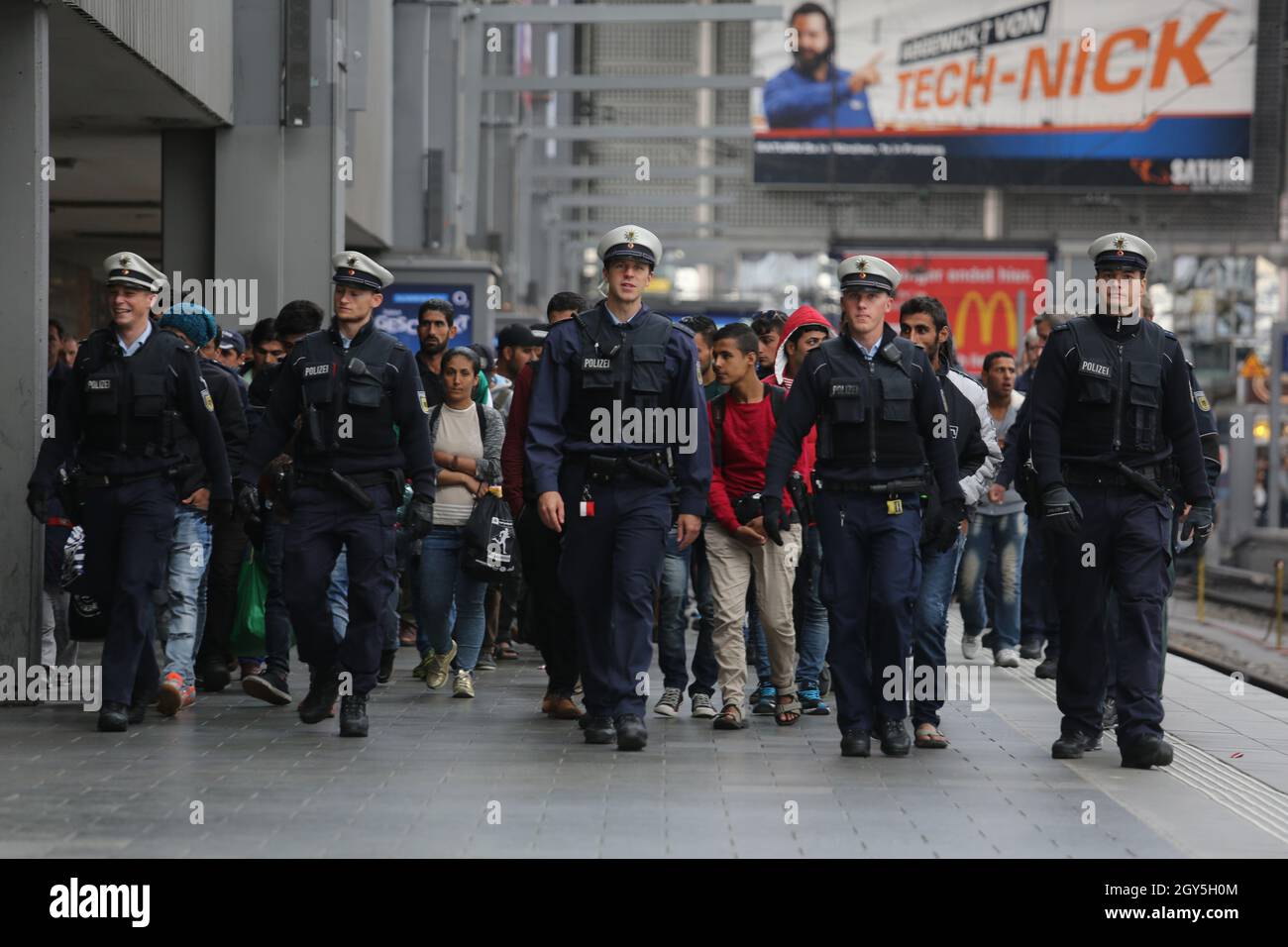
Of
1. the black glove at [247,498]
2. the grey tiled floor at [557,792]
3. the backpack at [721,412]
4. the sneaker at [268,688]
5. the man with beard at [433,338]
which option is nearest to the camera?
the grey tiled floor at [557,792]

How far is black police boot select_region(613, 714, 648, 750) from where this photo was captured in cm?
815

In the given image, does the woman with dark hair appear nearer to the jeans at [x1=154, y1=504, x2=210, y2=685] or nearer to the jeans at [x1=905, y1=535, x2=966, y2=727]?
the jeans at [x1=154, y1=504, x2=210, y2=685]

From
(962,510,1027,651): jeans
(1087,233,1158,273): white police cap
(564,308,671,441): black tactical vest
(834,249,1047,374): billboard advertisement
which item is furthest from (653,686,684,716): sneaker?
(834,249,1047,374): billboard advertisement

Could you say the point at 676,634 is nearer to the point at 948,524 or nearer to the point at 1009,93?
the point at 948,524

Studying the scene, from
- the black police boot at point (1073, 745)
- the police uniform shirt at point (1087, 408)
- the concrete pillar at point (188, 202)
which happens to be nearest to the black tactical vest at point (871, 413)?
the police uniform shirt at point (1087, 408)

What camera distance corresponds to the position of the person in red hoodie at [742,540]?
8.95 m

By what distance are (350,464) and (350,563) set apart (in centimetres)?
42

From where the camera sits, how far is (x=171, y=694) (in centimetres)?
874

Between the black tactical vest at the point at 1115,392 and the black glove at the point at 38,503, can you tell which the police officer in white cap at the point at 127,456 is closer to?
the black glove at the point at 38,503

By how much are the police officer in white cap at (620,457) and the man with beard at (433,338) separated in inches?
98.2

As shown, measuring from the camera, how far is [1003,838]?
250 inches

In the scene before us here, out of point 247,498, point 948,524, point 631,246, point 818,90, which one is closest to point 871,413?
point 948,524

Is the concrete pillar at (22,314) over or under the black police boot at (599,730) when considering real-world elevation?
over

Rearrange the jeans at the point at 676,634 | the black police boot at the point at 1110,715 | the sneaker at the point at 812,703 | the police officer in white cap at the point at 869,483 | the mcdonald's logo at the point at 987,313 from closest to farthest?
the police officer in white cap at the point at 869,483 < the black police boot at the point at 1110,715 < the jeans at the point at 676,634 < the sneaker at the point at 812,703 < the mcdonald's logo at the point at 987,313
